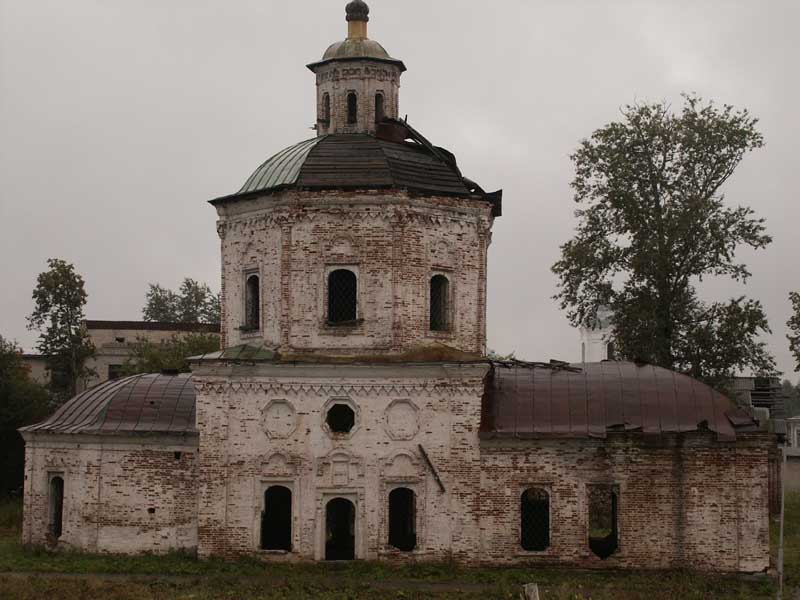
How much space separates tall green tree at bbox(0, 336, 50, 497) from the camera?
40.2 meters

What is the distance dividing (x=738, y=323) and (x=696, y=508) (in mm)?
10870

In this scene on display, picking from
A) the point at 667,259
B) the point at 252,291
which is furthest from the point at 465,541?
the point at 667,259

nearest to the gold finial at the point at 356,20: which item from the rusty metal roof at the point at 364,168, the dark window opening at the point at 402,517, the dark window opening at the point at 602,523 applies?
the rusty metal roof at the point at 364,168

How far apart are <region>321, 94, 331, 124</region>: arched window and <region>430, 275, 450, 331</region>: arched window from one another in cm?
466

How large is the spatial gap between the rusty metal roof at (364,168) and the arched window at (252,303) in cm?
173

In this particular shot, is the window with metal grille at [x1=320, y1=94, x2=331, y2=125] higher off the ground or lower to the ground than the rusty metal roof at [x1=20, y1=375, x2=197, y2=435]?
higher

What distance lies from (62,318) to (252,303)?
903 inches

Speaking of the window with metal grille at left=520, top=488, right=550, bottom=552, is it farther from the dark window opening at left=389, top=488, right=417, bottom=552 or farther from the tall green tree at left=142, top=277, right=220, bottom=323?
the tall green tree at left=142, top=277, right=220, bottom=323

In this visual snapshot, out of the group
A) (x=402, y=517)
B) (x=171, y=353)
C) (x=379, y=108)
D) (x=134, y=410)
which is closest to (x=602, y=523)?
(x=402, y=517)

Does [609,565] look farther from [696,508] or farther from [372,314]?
[372,314]

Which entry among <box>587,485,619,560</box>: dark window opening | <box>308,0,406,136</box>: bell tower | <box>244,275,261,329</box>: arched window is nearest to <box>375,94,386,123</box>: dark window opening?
<box>308,0,406,136</box>: bell tower

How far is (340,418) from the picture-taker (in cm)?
2423

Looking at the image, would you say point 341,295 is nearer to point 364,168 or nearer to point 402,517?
point 364,168

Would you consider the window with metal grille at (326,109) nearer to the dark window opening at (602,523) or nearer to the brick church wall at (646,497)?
the brick church wall at (646,497)
